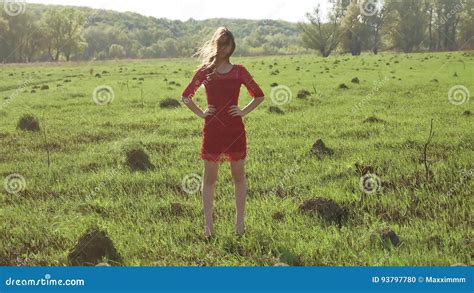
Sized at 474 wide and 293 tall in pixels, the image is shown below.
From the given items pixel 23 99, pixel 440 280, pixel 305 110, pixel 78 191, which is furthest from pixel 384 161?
pixel 23 99

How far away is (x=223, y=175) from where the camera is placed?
732cm

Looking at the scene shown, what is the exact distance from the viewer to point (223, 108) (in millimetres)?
4551

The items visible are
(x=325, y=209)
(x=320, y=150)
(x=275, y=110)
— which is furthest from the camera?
(x=275, y=110)

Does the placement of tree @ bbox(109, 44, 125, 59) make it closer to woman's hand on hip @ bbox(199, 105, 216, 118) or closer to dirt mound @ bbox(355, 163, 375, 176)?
dirt mound @ bbox(355, 163, 375, 176)

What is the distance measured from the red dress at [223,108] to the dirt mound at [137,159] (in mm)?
3426

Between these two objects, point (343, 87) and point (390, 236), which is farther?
point (343, 87)

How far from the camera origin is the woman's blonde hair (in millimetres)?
4449

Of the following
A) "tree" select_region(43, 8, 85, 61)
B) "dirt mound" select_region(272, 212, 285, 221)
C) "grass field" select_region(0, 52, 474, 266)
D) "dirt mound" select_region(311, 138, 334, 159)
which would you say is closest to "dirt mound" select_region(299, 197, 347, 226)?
"grass field" select_region(0, 52, 474, 266)

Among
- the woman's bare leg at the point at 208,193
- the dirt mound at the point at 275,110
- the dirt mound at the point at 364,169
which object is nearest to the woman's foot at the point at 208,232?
the woman's bare leg at the point at 208,193

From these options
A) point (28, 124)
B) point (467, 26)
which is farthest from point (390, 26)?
point (28, 124)

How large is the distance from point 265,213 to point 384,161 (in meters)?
3.01

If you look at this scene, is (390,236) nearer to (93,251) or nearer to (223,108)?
(223,108)

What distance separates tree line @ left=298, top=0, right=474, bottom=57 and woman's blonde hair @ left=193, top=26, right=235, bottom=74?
6487 cm

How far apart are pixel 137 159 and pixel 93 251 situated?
11.4 ft
